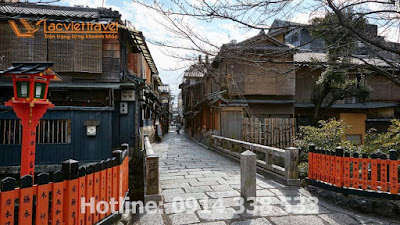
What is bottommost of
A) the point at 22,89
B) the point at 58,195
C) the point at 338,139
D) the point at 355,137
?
the point at 355,137

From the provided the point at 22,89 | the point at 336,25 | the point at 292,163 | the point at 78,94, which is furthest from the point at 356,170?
the point at 78,94

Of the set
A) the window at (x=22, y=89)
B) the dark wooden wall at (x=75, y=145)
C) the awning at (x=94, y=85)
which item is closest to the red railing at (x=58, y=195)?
the window at (x=22, y=89)

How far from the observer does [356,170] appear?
5.84 meters

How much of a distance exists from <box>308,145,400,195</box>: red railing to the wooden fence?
7.09 meters

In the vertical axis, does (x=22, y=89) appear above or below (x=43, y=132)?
above

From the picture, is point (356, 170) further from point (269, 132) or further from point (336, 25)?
point (269, 132)

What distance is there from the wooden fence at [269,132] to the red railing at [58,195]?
1058 cm

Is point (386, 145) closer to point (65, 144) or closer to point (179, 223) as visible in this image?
point (179, 223)

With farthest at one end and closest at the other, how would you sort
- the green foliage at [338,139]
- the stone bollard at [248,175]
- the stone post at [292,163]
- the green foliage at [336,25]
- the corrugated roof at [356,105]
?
the corrugated roof at [356,105]
the green foliage at [338,139]
the stone post at [292,163]
the stone bollard at [248,175]
the green foliage at [336,25]

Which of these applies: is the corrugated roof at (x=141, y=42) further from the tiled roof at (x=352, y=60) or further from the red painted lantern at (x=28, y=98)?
the tiled roof at (x=352, y=60)

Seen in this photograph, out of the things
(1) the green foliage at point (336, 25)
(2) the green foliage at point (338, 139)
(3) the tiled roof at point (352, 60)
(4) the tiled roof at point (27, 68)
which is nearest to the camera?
(1) the green foliage at point (336, 25)

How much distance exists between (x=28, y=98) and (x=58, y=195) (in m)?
4.87

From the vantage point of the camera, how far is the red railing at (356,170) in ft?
18.0

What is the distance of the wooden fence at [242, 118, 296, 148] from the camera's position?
Answer: 14.0m
